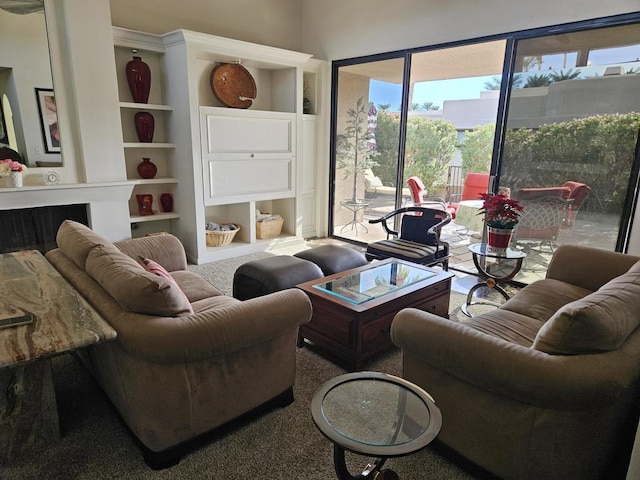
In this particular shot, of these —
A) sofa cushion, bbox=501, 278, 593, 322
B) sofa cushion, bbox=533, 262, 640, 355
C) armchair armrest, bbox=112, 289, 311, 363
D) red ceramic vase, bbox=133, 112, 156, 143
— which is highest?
red ceramic vase, bbox=133, 112, 156, 143

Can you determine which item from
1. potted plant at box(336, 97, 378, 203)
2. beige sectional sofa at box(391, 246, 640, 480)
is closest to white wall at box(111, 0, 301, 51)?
potted plant at box(336, 97, 378, 203)

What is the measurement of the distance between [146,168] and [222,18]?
2.09 m

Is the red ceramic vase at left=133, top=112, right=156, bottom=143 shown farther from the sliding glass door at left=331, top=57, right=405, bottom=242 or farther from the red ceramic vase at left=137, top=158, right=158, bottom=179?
the sliding glass door at left=331, top=57, right=405, bottom=242

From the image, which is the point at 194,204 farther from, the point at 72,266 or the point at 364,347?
the point at 364,347

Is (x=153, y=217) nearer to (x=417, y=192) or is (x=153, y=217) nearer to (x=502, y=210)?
(x=417, y=192)

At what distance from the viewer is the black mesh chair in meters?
3.68

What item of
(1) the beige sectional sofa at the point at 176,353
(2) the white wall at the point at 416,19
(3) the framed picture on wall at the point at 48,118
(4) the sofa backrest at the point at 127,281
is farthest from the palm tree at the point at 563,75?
(3) the framed picture on wall at the point at 48,118

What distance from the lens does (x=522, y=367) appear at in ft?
4.70

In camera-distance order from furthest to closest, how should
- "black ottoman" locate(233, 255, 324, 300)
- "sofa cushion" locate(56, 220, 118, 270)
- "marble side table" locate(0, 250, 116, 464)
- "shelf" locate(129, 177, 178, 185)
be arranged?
"shelf" locate(129, 177, 178, 185) → "black ottoman" locate(233, 255, 324, 300) → "sofa cushion" locate(56, 220, 118, 270) → "marble side table" locate(0, 250, 116, 464)

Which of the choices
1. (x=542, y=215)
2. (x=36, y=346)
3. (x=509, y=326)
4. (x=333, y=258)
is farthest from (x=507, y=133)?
(x=36, y=346)

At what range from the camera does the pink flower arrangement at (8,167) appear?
3.32 m

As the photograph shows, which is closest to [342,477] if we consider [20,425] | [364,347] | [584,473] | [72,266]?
[584,473]

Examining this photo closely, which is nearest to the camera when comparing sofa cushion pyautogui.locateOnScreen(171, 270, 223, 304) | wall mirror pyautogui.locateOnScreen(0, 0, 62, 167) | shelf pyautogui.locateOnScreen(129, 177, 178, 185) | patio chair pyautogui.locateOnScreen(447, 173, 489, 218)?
sofa cushion pyautogui.locateOnScreen(171, 270, 223, 304)

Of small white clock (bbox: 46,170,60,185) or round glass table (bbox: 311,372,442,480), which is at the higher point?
small white clock (bbox: 46,170,60,185)
